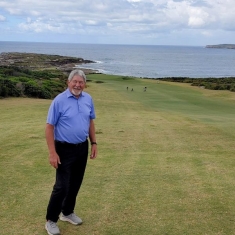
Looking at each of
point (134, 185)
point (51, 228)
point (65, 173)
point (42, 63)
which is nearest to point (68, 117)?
point (65, 173)

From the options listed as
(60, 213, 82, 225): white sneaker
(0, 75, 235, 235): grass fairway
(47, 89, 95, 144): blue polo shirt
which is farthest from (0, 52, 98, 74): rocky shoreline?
(47, 89, 95, 144): blue polo shirt

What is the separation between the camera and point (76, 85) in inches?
204

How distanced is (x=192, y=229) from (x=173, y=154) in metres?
5.38

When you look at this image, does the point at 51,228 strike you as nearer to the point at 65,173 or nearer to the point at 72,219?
the point at 72,219

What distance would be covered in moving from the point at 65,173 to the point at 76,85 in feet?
4.01

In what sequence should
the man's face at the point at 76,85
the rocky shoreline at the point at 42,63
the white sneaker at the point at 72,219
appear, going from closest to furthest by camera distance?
the man's face at the point at 76,85 → the white sneaker at the point at 72,219 → the rocky shoreline at the point at 42,63

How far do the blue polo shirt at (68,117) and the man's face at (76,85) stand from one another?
0.06 meters

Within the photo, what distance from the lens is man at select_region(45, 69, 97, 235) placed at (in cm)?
509

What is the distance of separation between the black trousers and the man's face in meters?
0.72

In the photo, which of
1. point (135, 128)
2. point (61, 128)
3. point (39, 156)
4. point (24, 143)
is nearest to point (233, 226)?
point (61, 128)

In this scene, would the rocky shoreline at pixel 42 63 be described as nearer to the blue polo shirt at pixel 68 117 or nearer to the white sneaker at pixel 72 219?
the white sneaker at pixel 72 219

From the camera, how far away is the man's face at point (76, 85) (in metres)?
5.20

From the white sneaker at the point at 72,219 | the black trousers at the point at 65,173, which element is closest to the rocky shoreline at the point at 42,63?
the white sneaker at the point at 72,219

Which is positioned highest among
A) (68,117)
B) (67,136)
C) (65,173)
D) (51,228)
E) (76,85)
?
(76,85)
